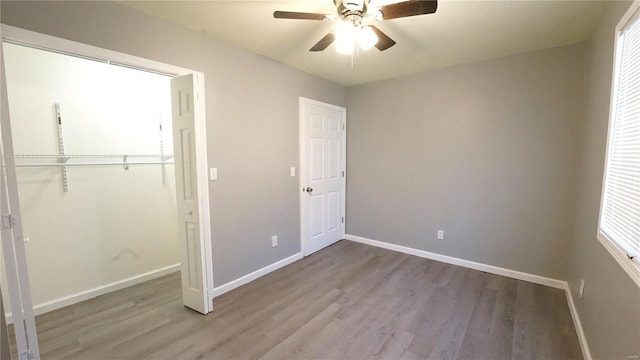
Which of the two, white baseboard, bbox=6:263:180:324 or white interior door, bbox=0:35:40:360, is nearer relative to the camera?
white interior door, bbox=0:35:40:360

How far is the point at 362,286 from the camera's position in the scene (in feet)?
9.37

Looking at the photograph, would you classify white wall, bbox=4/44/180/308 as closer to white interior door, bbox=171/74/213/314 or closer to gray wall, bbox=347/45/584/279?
white interior door, bbox=171/74/213/314

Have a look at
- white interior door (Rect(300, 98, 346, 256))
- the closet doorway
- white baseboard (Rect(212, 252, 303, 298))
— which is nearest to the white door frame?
the closet doorway

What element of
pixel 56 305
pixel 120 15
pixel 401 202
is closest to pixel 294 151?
pixel 401 202

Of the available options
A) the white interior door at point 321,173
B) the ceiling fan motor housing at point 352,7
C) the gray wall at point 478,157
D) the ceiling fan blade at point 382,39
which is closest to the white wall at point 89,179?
the white interior door at point 321,173

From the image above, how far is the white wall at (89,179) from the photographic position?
2.26 meters

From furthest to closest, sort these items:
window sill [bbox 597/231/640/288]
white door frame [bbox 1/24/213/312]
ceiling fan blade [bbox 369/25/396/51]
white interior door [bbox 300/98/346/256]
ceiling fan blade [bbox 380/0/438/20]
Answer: white interior door [bbox 300/98/346/256] < ceiling fan blade [bbox 369/25/396/51] < white door frame [bbox 1/24/213/312] < ceiling fan blade [bbox 380/0/438/20] < window sill [bbox 597/231/640/288]

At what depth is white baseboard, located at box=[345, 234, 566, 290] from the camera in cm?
284

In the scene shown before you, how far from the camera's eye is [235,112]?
8.87ft

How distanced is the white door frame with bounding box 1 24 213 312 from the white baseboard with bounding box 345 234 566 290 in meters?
2.47

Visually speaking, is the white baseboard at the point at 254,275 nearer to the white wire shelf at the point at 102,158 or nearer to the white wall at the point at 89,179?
the white wall at the point at 89,179

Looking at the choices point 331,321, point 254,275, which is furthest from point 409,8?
point 254,275

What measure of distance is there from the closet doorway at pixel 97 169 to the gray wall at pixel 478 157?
8.11 ft

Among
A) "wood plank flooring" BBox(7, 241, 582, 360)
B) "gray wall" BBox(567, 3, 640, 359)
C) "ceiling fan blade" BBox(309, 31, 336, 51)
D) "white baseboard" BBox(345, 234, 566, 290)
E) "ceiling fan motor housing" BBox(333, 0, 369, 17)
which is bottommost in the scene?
"wood plank flooring" BBox(7, 241, 582, 360)
